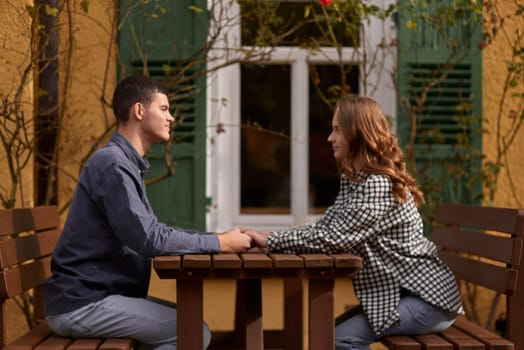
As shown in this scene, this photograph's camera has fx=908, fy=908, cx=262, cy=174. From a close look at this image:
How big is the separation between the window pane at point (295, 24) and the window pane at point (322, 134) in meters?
0.20

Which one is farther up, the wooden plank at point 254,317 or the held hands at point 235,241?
the held hands at point 235,241

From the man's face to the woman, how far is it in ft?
1.71

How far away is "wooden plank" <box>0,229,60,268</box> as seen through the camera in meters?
3.29

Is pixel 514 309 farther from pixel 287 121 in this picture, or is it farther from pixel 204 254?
pixel 287 121

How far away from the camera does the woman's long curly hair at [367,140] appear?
3.43 meters

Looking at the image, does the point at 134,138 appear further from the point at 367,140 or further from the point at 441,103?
the point at 441,103

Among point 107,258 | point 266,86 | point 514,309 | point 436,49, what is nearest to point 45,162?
point 266,86

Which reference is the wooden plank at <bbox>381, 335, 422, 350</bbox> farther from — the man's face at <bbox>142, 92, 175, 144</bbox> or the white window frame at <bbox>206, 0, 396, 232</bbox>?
the white window frame at <bbox>206, 0, 396, 232</bbox>

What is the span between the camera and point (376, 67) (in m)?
5.26

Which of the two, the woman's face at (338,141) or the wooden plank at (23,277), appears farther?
the woman's face at (338,141)

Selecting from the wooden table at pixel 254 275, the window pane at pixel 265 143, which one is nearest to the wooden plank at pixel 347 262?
the wooden table at pixel 254 275

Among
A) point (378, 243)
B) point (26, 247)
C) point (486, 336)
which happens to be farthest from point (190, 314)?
point (486, 336)

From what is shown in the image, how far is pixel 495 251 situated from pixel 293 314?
993 mm

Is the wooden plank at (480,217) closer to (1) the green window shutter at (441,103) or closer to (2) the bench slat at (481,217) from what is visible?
(2) the bench slat at (481,217)
